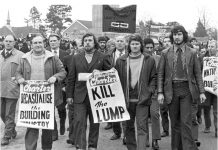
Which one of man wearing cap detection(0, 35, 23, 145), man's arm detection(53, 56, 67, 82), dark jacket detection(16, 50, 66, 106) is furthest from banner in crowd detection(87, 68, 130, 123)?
man wearing cap detection(0, 35, 23, 145)

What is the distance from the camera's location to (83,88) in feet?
21.5

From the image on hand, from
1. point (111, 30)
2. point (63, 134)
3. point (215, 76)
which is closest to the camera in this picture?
point (215, 76)

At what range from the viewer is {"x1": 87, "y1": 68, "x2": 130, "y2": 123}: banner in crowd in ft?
21.2

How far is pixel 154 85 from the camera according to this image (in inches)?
254

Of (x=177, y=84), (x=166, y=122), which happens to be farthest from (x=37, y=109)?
(x=166, y=122)

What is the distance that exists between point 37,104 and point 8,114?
5.20 ft

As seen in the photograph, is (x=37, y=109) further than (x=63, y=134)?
No

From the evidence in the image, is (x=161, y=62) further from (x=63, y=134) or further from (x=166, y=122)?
Answer: (x=63, y=134)

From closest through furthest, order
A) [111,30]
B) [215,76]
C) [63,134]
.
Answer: [215,76]
[63,134]
[111,30]

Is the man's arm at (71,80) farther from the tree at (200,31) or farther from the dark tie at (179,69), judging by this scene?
the tree at (200,31)

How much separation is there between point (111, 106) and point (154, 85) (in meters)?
0.88

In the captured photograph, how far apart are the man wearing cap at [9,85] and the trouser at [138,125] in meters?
2.85

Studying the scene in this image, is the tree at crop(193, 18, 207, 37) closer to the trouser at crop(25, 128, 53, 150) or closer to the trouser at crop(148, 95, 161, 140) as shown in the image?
the trouser at crop(148, 95, 161, 140)

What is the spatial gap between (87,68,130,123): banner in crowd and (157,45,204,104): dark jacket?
0.77m
